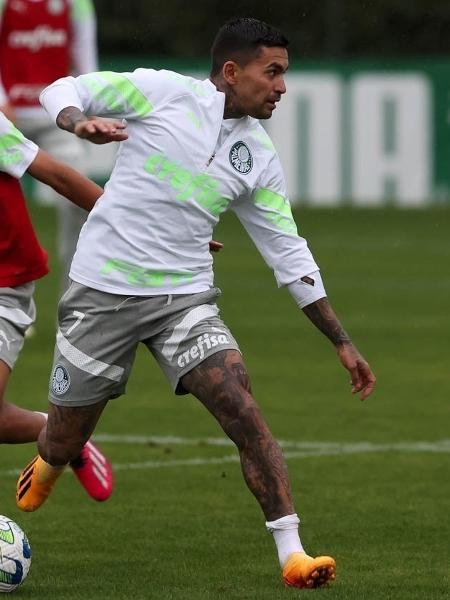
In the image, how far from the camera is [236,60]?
6.63m

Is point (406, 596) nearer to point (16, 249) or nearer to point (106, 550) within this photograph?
point (106, 550)

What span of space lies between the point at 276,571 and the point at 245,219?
1.31 m

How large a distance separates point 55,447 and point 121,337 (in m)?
0.61

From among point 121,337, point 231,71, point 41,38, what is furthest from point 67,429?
point 41,38

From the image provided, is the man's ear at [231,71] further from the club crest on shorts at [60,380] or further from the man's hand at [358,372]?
the club crest on shorts at [60,380]

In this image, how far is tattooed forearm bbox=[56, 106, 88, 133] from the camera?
624cm

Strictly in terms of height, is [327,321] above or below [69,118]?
below

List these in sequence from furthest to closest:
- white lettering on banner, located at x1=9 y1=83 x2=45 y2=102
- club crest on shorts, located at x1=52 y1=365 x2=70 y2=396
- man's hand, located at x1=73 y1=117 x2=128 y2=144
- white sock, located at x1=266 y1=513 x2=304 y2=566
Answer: white lettering on banner, located at x1=9 y1=83 x2=45 y2=102
club crest on shorts, located at x1=52 y1=365 x2=70 y2=396
white sock, located at x1=266 y1=513 x2=304 y2=566
man's hand, located at x1=73 y1=117 x2=128 y2=144

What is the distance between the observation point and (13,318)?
23.8ft

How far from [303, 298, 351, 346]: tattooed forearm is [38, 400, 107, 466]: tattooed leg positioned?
2.77ft

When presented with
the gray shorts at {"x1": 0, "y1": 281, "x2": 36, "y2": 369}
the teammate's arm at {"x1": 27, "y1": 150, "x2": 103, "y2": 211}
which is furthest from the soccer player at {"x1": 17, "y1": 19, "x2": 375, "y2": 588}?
the gray shorts at {"x1": 0, "y1": 281, "x2": 36, "y2": 369}

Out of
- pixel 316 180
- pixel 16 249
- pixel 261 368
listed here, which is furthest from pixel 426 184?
pixel 16 249

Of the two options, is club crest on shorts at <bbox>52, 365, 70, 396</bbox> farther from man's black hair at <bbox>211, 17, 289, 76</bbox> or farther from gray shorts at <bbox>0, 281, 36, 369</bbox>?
man's black hair at <bbox>211, 17, 289, 76</bbox>

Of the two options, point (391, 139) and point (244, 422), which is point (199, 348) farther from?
point (391, 139)
